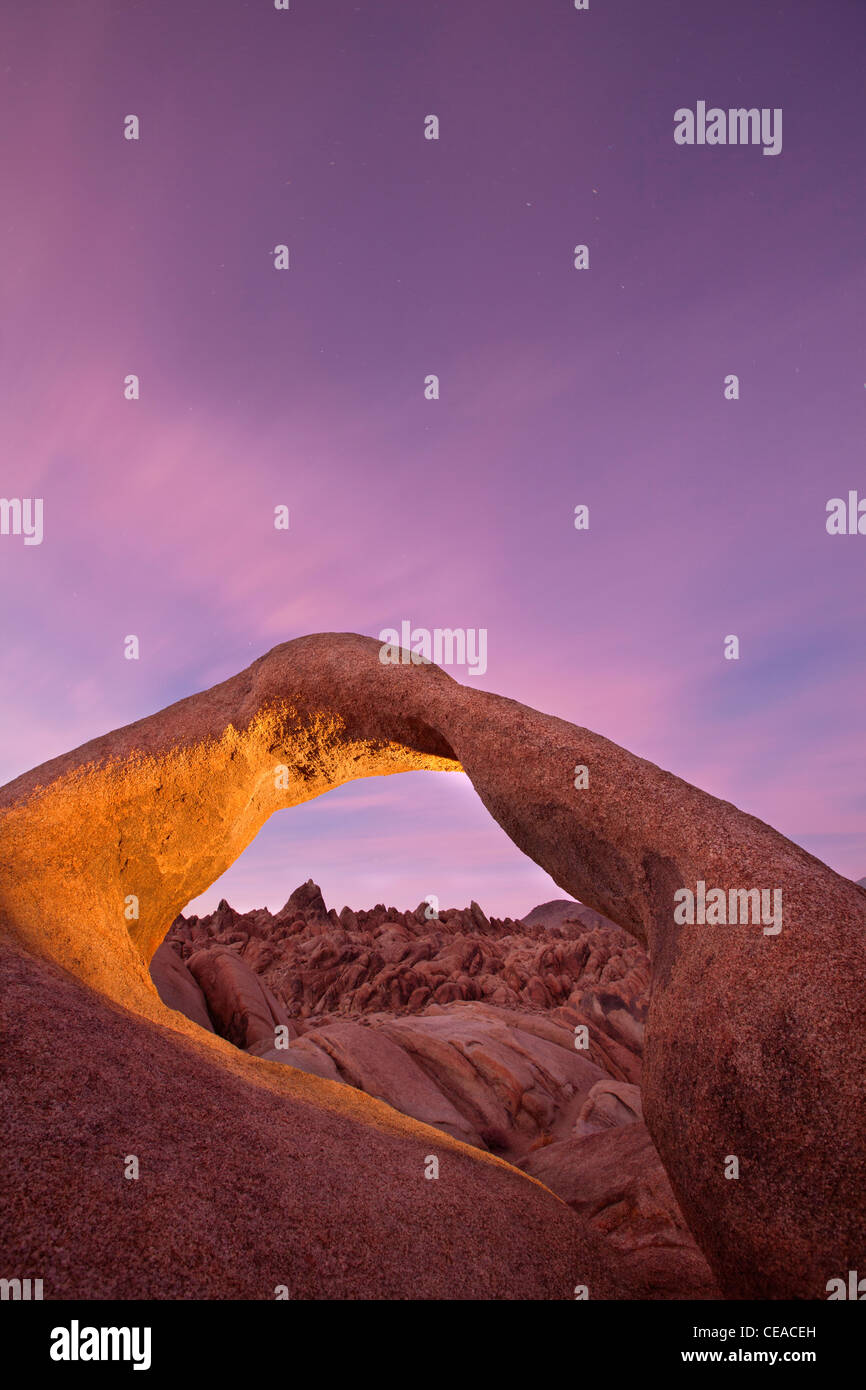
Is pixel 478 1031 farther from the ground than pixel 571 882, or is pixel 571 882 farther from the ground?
pixel 571 882

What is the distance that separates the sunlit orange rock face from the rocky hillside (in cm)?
160

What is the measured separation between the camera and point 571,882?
739 centimetres

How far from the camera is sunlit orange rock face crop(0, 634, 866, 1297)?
4.14m

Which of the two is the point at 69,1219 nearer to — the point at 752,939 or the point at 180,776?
the point at 752,939

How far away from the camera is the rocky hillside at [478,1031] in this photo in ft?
28.9

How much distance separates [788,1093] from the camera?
418cm

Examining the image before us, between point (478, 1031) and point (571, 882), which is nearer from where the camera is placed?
point (571, 882)

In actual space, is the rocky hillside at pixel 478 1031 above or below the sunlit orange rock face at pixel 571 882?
below

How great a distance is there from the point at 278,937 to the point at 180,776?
28042mm

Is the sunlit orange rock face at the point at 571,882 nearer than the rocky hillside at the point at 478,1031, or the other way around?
the sunlit orange rock face at the point at 571,882

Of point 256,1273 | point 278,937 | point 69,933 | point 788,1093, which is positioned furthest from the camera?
point 278,937

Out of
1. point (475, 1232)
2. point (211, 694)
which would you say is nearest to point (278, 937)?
point (211, 694)

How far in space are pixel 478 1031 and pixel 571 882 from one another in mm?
12141

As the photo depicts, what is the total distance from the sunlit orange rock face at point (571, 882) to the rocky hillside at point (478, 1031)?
1.60m
